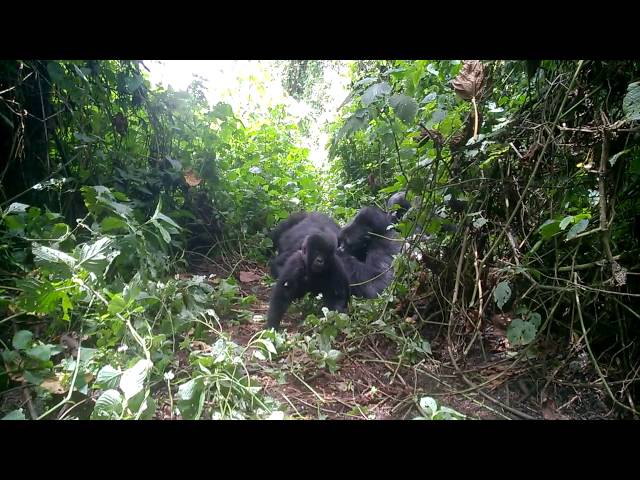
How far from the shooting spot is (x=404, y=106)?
1.93 metres

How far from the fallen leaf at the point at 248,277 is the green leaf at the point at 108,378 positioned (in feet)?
6.13

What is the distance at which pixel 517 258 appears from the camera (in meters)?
1.70

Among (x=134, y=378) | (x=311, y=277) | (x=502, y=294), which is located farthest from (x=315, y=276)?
(x=134, y=378)

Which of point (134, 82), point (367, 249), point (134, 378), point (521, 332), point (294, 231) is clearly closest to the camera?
point (134, 378)

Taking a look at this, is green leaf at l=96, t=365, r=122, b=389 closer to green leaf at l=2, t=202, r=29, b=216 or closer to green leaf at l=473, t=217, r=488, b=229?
green leaf at l=2, t=202, r=29, b=216

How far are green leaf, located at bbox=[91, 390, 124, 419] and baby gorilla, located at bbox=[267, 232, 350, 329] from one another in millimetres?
1389

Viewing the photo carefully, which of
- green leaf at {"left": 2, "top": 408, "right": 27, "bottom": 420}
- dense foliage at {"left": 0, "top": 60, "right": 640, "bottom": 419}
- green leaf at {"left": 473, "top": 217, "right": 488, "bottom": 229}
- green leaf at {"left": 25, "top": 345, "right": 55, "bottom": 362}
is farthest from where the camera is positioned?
green leaf at {"left": 473, "top": 217, "right": 488, "bottom": 229}

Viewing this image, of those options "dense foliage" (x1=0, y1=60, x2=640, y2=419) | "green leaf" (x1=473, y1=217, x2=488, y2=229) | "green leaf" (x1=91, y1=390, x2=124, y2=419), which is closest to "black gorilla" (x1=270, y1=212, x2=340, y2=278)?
"dense foliage" (x1=0, y1=60, x2=640, y2=419)

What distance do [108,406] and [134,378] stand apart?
0.09m

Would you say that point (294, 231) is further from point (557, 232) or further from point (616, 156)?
point (616, 156)

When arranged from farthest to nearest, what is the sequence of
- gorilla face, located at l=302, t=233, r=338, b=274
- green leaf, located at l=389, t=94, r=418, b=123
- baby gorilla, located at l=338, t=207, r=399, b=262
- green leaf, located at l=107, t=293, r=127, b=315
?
baby gorilla, located at l=338, t=207, r=399, b=262 < gorilla face, located at l=302, t=233, r=338, b=274 < green leaf, located at l=389, t=94, r=418, b=123 < green leaf, located at l=107, t=293, r=127, b=315

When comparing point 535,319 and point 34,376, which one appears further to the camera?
point 535,319

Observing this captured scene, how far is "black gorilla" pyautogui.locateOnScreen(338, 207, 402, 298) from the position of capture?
299 cm
